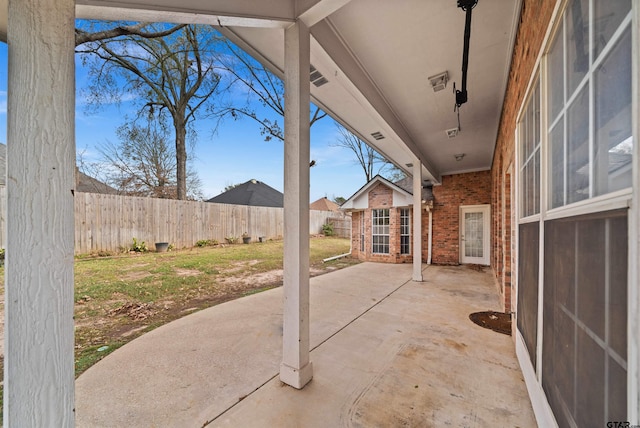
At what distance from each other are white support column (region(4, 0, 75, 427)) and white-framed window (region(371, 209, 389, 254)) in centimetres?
896

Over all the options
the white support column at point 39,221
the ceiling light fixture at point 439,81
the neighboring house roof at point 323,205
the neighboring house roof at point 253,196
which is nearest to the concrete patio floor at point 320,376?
the white support column at point 39,221

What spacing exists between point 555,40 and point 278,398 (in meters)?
3.04

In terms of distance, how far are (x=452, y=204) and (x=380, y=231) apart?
103 inches

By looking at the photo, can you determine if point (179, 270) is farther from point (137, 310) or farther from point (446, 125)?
point (446, 125)

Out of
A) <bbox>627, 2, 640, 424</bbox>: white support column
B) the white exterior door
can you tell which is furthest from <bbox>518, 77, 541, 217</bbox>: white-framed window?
the white exterior door

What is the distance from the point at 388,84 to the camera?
3.48m

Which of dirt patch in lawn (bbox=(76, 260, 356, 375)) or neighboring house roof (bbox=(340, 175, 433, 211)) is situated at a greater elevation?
neighboring house roof (bbox=(340, 175, 433, 211))

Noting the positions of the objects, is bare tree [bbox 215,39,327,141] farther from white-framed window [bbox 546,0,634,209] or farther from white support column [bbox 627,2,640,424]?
white support column [bbox 627,2,640,424]

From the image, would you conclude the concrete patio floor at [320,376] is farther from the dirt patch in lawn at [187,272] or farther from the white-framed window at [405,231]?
the white-framed window at [405,231]

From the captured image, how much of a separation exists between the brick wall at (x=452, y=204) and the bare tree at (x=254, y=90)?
212 inches

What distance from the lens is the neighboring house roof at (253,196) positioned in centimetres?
2021

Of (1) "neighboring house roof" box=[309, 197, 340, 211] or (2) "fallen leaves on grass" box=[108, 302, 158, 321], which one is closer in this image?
(2) "fallen leaves on grass" box=[108, 302, 158, 321]

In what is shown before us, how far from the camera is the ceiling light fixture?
10.6 feet

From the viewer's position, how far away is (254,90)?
32.8 ft
